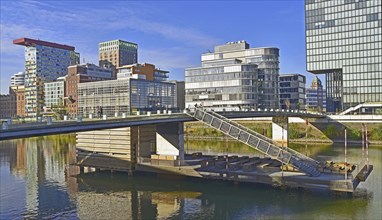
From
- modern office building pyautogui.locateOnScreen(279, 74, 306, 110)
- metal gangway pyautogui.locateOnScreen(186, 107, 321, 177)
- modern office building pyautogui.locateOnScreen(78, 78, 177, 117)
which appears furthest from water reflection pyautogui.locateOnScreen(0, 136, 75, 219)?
modern office building pyautogui.locateOnScreen(279, 74, 306, 110)

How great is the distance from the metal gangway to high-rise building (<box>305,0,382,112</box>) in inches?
3734

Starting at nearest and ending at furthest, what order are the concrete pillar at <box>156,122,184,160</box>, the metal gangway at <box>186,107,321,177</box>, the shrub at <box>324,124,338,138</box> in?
the metal gangway at <box>186,107,321,177</box> → the concrete pillar at <box>156,122,184,160</box> → the shrub at <box>324,124,338,138</box>

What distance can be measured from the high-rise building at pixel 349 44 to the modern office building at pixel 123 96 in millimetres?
70954

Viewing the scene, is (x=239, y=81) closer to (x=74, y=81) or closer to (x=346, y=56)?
(x=346, y=56)

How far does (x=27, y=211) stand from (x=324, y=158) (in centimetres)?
4969

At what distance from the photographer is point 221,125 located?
5075cm

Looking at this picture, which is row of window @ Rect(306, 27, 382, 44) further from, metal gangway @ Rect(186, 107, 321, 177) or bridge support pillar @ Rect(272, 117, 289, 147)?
metal gangway @ Rect(186, 107, 321, 177)

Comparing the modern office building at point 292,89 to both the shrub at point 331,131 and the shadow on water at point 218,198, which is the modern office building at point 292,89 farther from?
the shadow on water at point 218,198

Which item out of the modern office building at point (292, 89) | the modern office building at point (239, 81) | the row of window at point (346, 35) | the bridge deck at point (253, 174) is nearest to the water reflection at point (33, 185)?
the bridge deck at point (253, 174)

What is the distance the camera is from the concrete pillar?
174 feet

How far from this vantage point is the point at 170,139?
5359cm

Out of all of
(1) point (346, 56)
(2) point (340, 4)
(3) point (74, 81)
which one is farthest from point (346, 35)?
(3) point (74, 81)

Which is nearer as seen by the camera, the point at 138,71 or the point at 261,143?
the point at 261,143

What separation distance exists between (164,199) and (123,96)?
129169 mm
